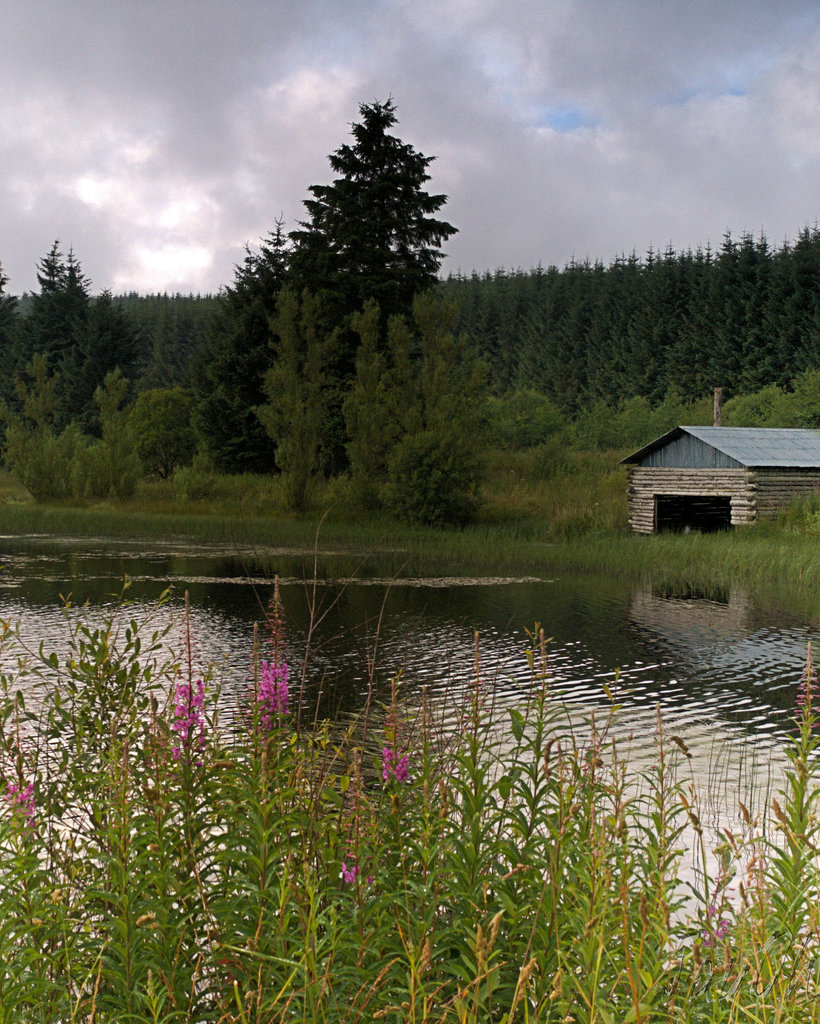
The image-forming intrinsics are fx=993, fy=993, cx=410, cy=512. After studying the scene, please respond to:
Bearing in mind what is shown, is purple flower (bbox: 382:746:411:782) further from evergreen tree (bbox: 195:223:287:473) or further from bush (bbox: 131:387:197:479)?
bush (bbox: 131:387:197:479)

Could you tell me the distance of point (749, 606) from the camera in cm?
2073

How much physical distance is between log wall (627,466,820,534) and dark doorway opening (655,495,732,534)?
0.52 m

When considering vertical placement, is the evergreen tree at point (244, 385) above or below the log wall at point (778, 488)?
above

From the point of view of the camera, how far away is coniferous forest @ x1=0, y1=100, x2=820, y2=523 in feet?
123

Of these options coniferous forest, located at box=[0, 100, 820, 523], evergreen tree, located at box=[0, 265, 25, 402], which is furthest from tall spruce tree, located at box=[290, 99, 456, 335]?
evergreen tree, located at box=[0, 265, 25, 402]

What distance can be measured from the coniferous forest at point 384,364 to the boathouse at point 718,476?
6082mm

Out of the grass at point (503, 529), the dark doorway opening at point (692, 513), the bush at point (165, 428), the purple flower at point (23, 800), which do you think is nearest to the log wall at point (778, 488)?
the grass at point (503, 529)

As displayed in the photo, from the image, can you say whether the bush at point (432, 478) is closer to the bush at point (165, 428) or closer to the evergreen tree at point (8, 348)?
the bush at point (165, 428)

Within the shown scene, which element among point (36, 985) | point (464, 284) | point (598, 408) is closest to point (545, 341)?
point (598, 408)

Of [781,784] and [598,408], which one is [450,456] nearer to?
[781,784]

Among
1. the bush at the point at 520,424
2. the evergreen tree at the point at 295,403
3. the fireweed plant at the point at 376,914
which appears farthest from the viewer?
the bush at the point at 520,424

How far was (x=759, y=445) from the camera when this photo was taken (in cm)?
3350

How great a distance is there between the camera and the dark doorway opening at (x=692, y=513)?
34594 mm

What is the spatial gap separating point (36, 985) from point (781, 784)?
7.19 m
